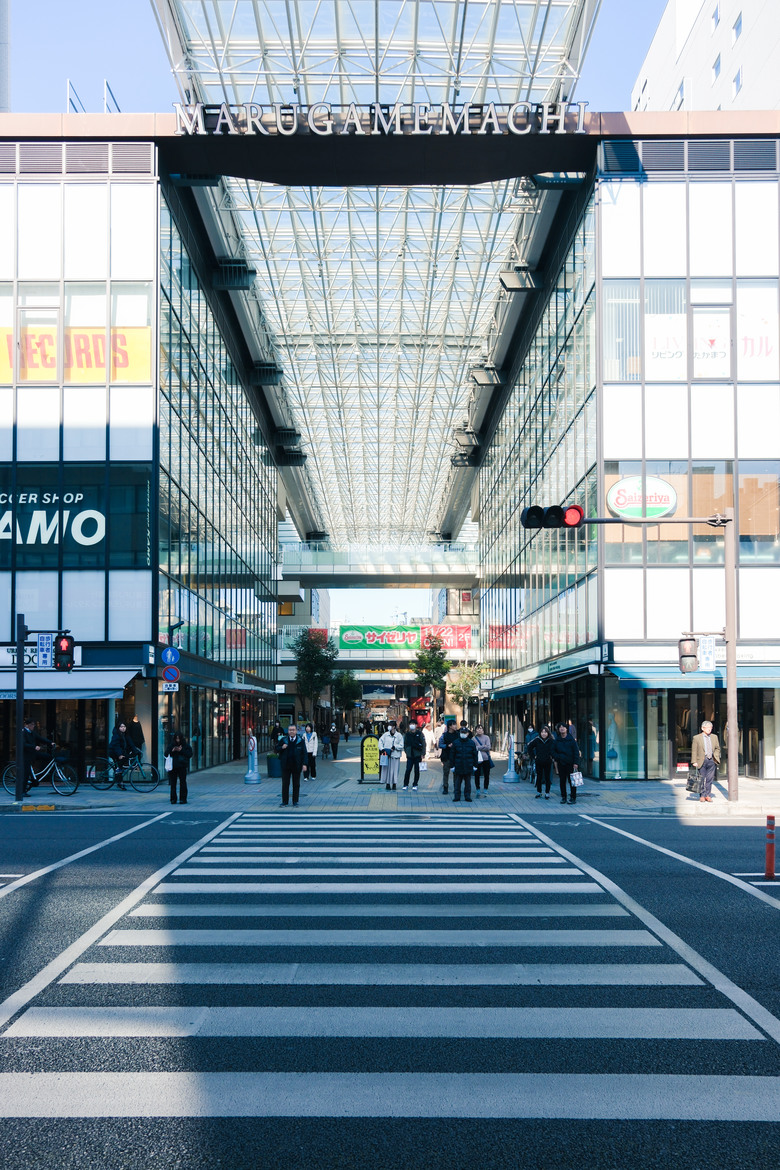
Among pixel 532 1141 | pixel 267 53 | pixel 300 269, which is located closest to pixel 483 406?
pixel 300 269

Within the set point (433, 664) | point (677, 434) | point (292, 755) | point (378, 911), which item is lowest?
point (378, 911)

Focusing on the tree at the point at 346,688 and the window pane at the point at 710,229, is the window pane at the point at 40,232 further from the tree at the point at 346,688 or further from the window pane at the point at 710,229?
the tree at the point at 346,688

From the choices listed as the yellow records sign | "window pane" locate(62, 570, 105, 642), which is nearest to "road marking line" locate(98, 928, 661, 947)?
the yellow records sign

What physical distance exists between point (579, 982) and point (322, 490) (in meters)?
80.2

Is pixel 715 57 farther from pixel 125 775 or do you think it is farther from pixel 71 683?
pixel 125 775

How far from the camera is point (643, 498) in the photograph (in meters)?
29.0

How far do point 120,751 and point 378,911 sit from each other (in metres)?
18.6

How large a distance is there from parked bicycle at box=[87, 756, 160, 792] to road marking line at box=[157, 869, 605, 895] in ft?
53.0

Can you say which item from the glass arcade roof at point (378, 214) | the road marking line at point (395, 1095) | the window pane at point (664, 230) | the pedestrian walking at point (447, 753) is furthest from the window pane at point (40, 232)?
the road marking line at point (395, 1095)

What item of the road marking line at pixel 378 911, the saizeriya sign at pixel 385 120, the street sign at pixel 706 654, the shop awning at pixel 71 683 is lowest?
the road marking line at pixel 378 911

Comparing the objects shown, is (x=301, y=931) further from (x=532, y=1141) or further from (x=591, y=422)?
(x=591, y=422)

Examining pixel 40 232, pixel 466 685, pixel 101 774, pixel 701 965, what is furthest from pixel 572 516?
pixel 466 685

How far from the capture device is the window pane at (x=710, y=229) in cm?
2959

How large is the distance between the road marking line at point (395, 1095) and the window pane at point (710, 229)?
27.5m
